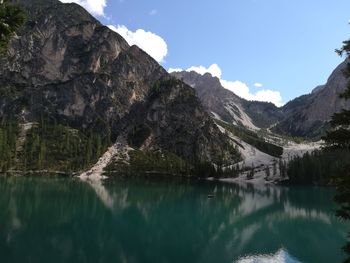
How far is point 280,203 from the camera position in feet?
540

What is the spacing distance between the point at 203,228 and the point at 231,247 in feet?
71.0

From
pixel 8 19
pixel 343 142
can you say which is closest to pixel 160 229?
pixel 343 142

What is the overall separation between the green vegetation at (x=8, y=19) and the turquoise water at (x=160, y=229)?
45660 millimetres

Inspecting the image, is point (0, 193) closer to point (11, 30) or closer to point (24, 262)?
point (24, 262)

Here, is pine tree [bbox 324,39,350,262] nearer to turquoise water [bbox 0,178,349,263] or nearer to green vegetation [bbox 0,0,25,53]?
green vegetation [bbox 0,0,25,53]

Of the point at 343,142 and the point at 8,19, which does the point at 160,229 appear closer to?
the point at 343,142

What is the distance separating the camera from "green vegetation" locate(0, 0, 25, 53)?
68.9ft

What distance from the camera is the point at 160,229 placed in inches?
3711

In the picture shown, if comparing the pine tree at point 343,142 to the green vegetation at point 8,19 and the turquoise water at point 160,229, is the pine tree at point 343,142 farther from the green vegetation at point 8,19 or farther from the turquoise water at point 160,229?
the turquoise water at point 160,229

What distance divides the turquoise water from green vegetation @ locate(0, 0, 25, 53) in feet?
150

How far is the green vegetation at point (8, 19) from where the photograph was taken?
68.9 ft


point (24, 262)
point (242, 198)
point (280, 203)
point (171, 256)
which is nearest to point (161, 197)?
point (242, 198)

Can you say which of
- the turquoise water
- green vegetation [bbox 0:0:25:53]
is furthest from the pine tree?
the turquoise water

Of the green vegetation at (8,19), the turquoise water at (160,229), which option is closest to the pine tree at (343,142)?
the green vegetation at (8,19)
